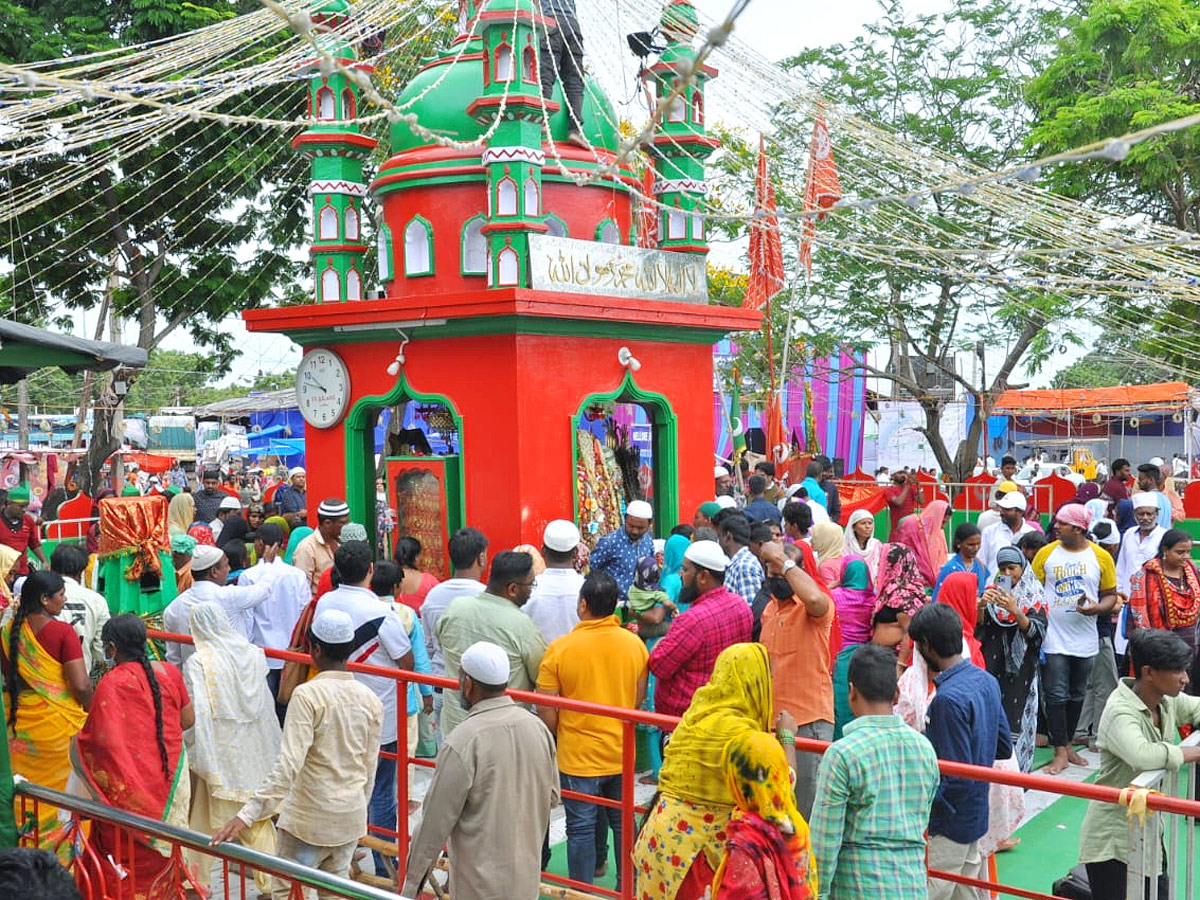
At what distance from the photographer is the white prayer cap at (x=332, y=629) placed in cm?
531

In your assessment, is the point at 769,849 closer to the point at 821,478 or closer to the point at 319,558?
the point at 319,558

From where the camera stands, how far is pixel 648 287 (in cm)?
1242

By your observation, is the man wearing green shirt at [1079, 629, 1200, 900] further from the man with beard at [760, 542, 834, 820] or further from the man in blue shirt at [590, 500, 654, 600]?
the man in blue shirt at [590, 500, 654, 600]

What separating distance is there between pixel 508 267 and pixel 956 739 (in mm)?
7241

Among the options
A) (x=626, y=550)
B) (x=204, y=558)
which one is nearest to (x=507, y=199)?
(x=626, y=550)

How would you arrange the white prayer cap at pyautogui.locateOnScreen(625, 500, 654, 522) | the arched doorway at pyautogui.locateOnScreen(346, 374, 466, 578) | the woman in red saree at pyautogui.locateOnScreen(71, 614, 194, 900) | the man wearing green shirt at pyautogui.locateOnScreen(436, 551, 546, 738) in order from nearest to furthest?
1. the woman in red saree at pyautogui.locateOnScreen(71, 614, 194, 900)
2. the man wearing green shirt at pyautogui.locateOnScreen(436, 551, 546, 738)
3. the white prayer cap at pyautogui.locateOnScreen(625, 500, 654, 522)
4. the arched doorway at pyautogui.locateOnScreen(346, 374, 466, 578)

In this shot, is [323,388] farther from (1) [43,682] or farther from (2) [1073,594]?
(2) [1073,594]

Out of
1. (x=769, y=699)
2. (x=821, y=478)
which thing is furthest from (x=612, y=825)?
(x=821, y=478)

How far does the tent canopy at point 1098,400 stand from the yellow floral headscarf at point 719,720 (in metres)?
31.2

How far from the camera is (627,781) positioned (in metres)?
5.59

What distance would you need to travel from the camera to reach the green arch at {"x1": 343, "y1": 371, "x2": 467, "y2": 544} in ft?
40.3

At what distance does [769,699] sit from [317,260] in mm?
9776

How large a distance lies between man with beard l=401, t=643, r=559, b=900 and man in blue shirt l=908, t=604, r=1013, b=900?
1826mm

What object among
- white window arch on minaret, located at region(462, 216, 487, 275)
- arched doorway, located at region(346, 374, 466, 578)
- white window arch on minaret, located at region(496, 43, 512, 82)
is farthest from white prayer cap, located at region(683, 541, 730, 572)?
white window arch on minaret, located at region(462, 216, 487, 275)
